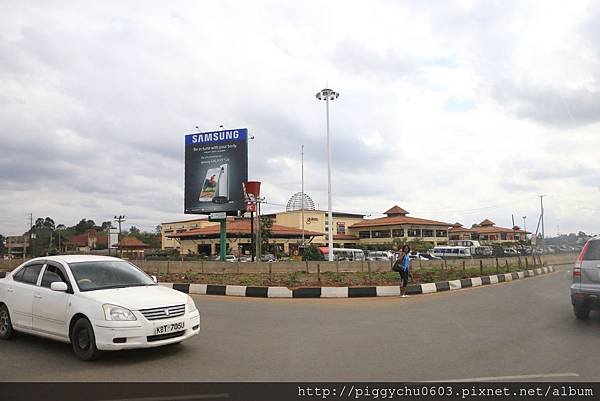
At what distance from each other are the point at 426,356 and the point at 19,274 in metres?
6.31

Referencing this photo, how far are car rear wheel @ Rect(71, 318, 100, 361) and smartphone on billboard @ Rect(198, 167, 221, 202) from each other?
2809 centimetres

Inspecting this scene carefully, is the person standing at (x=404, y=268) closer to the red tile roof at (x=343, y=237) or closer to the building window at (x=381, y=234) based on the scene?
the building window at (x=381, y=234)

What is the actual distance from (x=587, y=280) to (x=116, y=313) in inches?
313

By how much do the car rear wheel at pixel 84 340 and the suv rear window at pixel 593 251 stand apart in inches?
329

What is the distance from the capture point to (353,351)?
6.68 metres

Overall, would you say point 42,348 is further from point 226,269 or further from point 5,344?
point 226,269

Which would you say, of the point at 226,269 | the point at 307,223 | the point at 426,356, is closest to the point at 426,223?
the point at 307,223

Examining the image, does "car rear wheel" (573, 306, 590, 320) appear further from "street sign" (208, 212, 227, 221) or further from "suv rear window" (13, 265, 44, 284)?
"street sign" (208, 212, 227, 221)

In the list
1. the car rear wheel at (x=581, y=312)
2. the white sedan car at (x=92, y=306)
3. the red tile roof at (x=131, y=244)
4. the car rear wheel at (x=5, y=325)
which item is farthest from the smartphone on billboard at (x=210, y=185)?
the red tile roof at (x=131, y=244)

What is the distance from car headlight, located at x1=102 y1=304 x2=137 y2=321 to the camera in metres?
6.04

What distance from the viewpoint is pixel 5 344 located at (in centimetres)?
725

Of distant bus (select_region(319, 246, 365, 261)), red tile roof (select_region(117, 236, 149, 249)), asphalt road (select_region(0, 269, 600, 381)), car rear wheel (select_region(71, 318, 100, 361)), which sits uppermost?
red tile roof (select_region(117, 236, 149, 249))

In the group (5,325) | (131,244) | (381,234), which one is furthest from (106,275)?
(131,244)

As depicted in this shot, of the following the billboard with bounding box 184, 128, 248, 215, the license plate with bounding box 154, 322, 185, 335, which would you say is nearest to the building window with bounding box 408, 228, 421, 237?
the billboard with bounding box 184, 128, 248, 215
